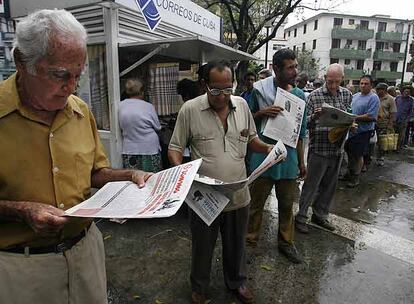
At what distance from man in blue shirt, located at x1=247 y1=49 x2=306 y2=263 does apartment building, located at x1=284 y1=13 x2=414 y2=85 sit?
150ft

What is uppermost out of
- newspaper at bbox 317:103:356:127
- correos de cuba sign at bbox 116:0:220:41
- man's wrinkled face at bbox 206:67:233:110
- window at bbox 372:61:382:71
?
window at bbox 372:61:382:71

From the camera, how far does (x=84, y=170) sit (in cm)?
151

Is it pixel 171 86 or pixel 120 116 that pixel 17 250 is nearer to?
pixel 120 116

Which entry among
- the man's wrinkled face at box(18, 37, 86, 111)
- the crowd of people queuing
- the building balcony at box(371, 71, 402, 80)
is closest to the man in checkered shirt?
the crowd of people queuing

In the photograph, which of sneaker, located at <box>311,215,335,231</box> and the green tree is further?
the green tree

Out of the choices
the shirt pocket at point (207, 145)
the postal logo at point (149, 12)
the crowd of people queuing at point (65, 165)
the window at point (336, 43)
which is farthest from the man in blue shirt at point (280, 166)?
the window at point (336, 43)

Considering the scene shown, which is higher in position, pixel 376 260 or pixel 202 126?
pixel 202 126

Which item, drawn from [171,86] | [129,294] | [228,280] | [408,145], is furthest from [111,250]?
[408,145]

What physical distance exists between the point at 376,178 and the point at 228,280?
5.36 metres

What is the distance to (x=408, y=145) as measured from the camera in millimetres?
11172

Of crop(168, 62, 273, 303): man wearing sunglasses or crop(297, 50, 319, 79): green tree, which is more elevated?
crop(297, 50, 319, 79): green tree

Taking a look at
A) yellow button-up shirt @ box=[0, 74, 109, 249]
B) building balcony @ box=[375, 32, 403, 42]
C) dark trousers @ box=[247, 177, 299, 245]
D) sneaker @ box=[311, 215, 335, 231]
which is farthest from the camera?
building balcony @ box=[375, 32, 403, 42]

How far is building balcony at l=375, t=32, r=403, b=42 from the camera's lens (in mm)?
46812

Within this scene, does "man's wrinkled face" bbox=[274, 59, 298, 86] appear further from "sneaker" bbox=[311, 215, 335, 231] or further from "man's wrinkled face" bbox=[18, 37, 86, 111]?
"man's wrinkled face" bbox=[18, 37, 86, 111]
